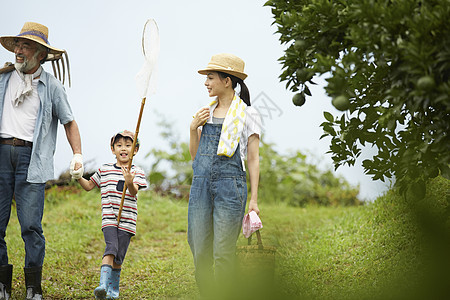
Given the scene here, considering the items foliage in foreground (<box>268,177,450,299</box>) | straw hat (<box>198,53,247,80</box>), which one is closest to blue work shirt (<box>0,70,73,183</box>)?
straw hat (<box>198,53,247,80</box>)

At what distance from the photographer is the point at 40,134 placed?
166 inches

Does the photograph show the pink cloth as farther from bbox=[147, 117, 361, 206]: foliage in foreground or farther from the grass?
bbox=[147, 117, 361, 206]: foliage in foreground

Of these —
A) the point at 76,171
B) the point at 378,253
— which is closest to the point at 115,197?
the point at 76,171

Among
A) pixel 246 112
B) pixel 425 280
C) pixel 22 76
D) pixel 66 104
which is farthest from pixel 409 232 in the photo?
pixel 22 76

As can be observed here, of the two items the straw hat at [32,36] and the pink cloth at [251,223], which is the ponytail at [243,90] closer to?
the pink cloth at [251,223]

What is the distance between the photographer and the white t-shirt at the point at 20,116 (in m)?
4.18

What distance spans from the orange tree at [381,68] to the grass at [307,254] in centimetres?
72

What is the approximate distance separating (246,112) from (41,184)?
1692 mm

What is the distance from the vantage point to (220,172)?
12.3 feet

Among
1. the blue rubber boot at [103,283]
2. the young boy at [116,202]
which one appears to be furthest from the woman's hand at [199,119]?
the blue rubber boot at [103,283]

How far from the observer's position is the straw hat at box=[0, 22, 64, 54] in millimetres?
4176

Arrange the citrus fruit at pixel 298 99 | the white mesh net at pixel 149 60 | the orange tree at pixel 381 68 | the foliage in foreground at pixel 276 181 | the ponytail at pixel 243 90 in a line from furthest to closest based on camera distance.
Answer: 1. the foliage in foreground at pixel 276 181
2. the white mesh net at pixel 149 60
3. the ponytail at pixel 243 90
4. the citrus fruit at pixel 298 99
5. the orange tree at pixel 381 68

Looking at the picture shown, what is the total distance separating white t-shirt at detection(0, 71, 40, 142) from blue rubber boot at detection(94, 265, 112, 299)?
116cm

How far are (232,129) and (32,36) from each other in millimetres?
1755
